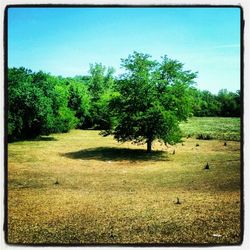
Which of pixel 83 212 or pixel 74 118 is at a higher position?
pixel 74 118

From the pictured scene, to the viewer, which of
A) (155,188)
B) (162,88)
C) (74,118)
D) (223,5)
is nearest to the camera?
(223,5)

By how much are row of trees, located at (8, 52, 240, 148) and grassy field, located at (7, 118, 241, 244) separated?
0.37 metres

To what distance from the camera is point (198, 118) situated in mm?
8727

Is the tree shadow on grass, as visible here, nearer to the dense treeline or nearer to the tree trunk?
the tree trunk

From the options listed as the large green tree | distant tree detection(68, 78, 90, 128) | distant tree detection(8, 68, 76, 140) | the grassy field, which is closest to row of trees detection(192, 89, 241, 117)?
the grassy field

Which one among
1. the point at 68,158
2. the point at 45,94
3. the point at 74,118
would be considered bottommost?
the point at 68,158

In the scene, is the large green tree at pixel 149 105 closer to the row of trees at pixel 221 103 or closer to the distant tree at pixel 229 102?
the row of trees at pixel 221 103

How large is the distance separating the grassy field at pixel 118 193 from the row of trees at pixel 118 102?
1.22 ft

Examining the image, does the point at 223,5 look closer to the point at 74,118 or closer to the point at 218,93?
the point at 218,93

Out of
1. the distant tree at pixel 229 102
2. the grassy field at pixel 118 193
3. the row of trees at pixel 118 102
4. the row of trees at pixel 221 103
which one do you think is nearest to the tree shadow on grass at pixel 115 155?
the grassy field at pixel 118 193

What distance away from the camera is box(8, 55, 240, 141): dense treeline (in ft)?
22.2

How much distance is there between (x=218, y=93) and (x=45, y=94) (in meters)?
3.73

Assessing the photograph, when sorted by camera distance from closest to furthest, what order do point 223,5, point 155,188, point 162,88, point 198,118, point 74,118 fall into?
point 223,5 → point 155,188 → point 74,118 → point 198,118 → point 162,88
